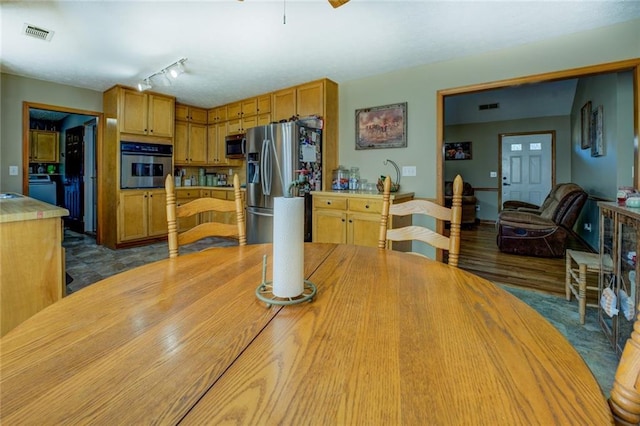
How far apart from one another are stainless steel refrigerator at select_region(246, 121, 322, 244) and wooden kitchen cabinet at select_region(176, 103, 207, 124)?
5.82 feet

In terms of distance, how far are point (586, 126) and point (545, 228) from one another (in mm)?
2183

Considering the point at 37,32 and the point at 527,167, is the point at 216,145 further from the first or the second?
the point at 527,167

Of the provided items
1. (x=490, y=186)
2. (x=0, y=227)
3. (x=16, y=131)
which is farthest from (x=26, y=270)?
(x=490, y=186)

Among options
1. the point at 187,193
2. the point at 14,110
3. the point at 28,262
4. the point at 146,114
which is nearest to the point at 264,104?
the point at 146,114

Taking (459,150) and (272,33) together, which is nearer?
(272,33)

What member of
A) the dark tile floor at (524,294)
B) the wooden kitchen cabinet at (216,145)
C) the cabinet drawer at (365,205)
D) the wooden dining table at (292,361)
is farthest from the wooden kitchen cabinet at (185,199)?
the wooden dining table at (292,361)

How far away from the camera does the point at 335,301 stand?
31.6 inches

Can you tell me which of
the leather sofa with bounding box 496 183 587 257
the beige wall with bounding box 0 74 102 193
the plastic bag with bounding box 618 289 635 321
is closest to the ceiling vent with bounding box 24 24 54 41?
the beige wall with bounding box 0 74 102 193

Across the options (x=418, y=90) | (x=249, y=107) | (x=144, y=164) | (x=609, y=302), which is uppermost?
(x=249, y=107)

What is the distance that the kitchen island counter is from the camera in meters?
1.66

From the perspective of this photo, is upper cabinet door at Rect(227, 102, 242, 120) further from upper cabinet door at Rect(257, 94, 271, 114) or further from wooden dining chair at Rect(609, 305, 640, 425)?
wooden dining chair at Rect(609, 305, 640, 425)

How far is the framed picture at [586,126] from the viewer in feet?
14.8

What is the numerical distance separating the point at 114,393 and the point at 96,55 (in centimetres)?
394

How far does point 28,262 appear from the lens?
5.74 feet
